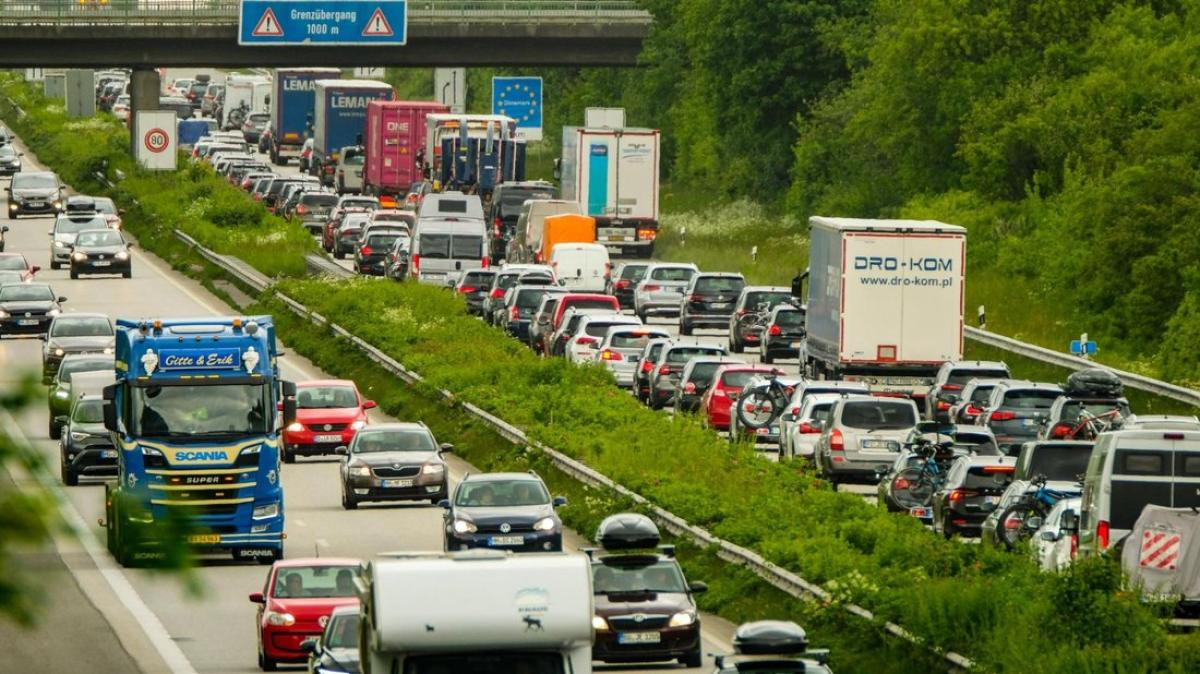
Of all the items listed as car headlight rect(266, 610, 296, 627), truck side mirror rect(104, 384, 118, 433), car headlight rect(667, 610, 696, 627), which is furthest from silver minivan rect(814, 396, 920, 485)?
car headlight rect(266, 610, 296, 627)

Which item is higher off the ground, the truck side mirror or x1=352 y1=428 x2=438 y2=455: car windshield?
the truck side mirror

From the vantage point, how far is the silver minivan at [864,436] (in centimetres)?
3528

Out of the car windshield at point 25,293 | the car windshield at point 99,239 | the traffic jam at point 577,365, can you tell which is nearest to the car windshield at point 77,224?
the traffic jam at point 577,365

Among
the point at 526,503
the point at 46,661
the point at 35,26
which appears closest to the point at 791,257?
the point at 35,26

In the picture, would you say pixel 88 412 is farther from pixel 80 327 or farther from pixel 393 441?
pixel 80 327

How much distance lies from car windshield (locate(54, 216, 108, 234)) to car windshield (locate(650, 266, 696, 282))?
63.0 feet

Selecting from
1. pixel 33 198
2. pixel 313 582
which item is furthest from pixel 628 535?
pixel 33 198

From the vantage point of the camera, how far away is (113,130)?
12000 cm

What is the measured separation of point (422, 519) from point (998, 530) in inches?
387

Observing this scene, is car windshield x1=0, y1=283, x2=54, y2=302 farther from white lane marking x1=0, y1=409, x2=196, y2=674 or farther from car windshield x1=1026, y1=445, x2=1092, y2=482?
Answer: car windshield x1=1026, y1=445, x2=1092, y2=482

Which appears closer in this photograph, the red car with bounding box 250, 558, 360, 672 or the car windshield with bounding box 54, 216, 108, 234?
the red car with bounding box 250, 558, 360, 672

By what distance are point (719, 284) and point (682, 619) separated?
35980 millimetres

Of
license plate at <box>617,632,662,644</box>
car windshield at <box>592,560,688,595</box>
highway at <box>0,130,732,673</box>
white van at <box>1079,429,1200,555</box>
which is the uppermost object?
white van at <box>1079,429,1200,555</box>

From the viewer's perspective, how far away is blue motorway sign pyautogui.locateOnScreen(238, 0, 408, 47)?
86.2m
